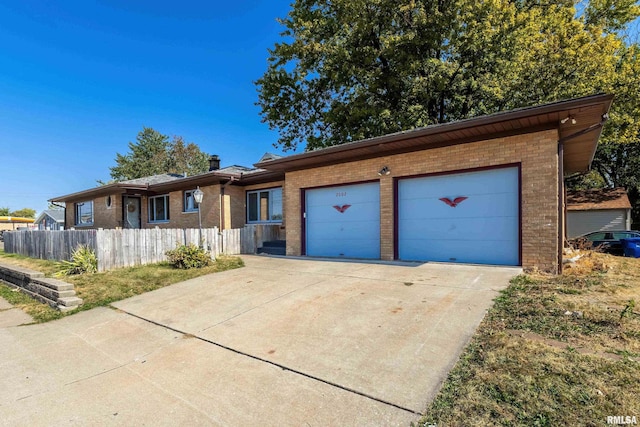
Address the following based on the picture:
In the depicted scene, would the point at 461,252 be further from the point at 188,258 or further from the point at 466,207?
the point at 188,258

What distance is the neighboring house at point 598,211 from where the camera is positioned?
20844 mm

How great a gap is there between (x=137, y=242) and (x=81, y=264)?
1.52 meters

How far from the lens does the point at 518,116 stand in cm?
672

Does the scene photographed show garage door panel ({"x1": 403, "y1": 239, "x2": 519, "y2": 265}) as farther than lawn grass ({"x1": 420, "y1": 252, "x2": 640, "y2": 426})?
Yes

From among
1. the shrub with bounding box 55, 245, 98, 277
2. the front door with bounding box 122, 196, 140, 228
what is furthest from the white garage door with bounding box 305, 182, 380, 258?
the front door with bounding box 122, 196, 140, 228

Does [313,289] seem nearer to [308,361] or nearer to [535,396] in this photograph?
[308,361]

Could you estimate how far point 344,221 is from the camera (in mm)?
10688

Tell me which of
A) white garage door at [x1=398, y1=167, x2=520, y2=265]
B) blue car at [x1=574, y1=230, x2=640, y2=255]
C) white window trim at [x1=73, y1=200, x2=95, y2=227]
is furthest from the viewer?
white window trim at [x1=73, y1=200, x2=95, y2=227]

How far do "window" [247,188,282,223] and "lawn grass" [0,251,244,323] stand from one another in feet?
15.0

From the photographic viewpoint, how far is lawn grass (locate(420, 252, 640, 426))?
2.50 meters

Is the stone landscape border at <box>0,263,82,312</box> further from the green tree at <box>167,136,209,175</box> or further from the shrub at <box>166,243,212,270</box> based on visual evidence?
the green tree at <box>167,136,209,175</box>

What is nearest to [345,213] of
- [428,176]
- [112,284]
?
[428,176]

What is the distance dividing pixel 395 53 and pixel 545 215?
42.4ft

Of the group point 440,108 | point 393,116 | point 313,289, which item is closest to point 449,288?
point 313,289
